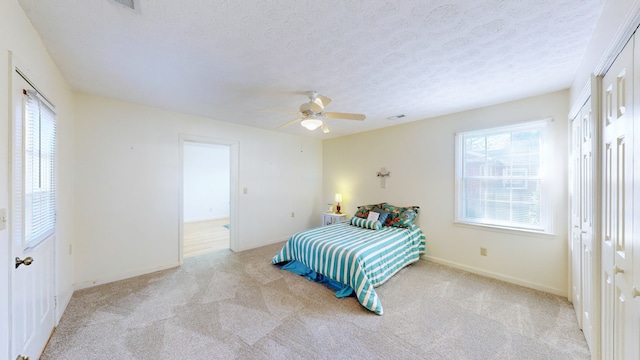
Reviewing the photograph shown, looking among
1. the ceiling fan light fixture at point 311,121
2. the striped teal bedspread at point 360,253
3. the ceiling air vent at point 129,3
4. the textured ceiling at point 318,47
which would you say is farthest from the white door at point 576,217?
the ceiling air vent at point 129,3

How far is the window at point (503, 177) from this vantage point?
2836mm

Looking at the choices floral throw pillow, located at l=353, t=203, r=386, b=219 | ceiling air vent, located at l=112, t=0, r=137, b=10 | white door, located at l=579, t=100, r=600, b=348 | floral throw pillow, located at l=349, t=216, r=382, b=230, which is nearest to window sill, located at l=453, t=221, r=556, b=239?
white door, located at l=579, t=100, r=600, b=348

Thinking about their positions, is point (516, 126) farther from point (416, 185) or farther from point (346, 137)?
point (346, 137)

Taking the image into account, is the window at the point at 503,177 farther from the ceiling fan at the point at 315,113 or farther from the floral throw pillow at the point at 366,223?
the ceiling fan at the point at 315,113

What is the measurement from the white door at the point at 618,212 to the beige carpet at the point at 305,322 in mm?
728

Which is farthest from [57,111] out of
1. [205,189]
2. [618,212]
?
[205,189]

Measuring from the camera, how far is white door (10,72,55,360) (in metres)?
1.37

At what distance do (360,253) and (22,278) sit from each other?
107 inches

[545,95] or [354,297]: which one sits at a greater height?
[545,95]

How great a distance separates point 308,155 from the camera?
536cm

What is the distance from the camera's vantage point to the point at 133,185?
3.15 metres

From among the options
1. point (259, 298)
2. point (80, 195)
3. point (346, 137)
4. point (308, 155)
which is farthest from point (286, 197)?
point (80, 195)

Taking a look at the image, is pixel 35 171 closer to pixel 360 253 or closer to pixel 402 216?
pixel 360 253

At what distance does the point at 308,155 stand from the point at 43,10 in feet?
13.9
